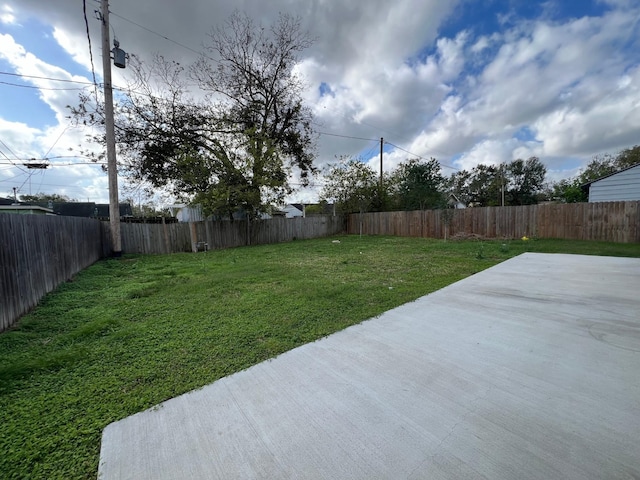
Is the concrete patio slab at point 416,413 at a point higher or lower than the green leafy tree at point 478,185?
lower

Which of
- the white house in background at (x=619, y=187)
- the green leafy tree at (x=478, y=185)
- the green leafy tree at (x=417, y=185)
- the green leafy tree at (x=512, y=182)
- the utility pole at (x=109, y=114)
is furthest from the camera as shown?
the green leafy tree at (x=478, y=185)

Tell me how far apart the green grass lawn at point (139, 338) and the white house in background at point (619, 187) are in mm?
9845

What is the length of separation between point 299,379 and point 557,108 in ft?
54.8

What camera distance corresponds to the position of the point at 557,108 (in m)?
12.2

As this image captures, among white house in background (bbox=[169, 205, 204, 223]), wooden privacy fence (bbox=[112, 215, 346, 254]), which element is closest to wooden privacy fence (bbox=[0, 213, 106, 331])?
wooden privacy fence (bbox=[112, 215, 346, 254])

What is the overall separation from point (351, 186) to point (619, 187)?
11.9 meters

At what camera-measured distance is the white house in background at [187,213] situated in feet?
52.1

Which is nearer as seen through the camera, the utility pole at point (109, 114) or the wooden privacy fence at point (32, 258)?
the wooden privacy fence at point (32, 258)

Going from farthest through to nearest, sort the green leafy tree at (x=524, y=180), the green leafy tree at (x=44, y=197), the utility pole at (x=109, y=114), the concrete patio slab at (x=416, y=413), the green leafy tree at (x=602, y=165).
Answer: the green leafy tree at (x=44, y=197)
the green leafy tree at (x=524, y=180)
the green leafy tree at (x=602, y=165)
the utility pole at (x=109, y=114)
the concrete patio slab at (x=416, y=413)

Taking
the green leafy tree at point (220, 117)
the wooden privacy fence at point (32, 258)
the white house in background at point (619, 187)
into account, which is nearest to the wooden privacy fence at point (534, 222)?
the white house in background at point (619, 187)

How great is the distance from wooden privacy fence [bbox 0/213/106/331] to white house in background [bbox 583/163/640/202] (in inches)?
662

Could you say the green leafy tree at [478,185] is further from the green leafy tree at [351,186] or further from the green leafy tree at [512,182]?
→ the green leafy tree at [351,186]

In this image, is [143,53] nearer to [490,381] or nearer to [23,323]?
[23,323]

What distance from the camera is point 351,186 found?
56.1ft
